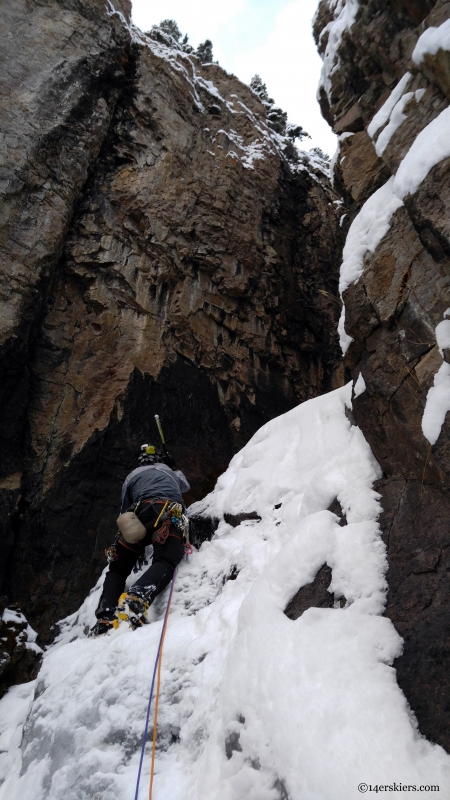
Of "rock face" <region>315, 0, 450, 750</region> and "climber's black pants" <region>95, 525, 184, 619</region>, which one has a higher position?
"rock face" <region>315, 0, 450, 750</region>

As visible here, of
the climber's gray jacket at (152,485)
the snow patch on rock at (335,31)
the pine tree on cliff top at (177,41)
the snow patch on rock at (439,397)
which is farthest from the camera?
the pine tree on cliff top at (177,41)

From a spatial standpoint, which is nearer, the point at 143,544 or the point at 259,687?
the point at 259,687

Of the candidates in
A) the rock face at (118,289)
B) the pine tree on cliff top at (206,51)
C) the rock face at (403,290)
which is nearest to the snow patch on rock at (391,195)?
the rock face at (403,290)

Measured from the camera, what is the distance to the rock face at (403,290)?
2.43 metres

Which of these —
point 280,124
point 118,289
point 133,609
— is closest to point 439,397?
point 133,609

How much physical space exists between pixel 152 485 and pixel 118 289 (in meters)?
5.24

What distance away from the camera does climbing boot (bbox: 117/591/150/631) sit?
3.66 m

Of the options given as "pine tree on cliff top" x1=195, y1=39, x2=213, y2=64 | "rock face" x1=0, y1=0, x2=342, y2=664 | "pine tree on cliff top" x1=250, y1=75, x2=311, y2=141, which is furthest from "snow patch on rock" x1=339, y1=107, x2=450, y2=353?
"pine tree on cliff top" x1=195, y1=39, x2=213, y2=64

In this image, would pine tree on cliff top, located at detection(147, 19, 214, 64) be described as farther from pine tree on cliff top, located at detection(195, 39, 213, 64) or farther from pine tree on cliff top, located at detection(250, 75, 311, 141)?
pine tree on cliff top, located at detection(250, 75, 311, 141)

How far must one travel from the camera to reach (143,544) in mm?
4574

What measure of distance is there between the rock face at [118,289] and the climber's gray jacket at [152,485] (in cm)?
312

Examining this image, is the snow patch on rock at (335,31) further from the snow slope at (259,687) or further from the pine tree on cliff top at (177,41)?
the pine tree on cliff top at (177,41)

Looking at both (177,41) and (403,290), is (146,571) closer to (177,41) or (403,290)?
(403,290)

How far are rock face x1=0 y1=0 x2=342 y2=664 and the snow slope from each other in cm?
399
